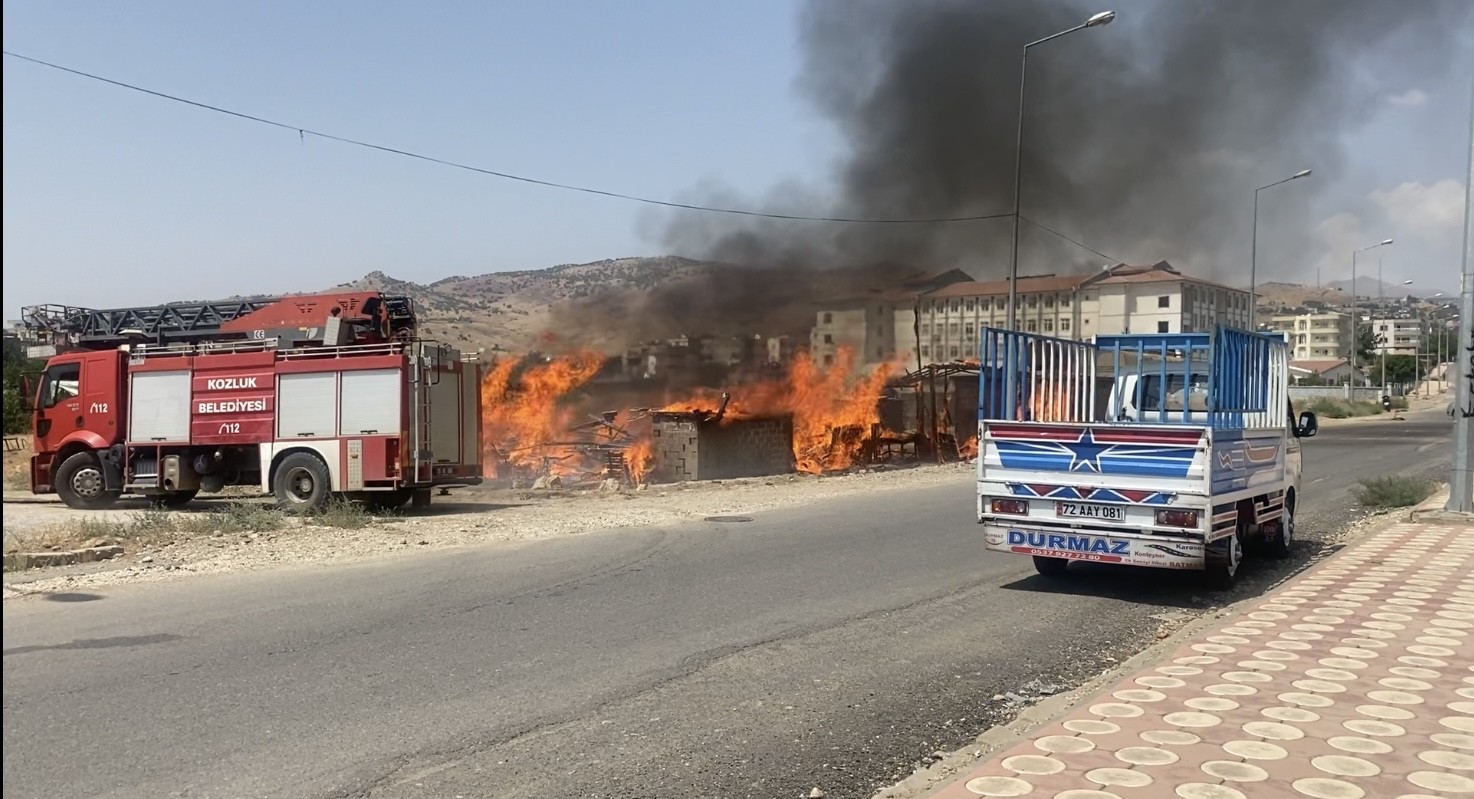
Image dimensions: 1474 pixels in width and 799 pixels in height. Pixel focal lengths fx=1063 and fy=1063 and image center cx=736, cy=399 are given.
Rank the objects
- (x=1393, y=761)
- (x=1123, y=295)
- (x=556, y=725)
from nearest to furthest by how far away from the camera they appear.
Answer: (x=1393, y=761) → (x=556, y=725) → (x=1123, y=295)

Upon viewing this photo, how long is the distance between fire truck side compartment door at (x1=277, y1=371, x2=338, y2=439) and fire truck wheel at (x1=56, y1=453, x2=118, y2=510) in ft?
11.9

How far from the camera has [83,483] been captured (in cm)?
1606

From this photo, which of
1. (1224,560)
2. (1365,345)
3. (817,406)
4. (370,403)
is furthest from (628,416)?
(1365,345)

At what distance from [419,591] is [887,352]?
806 inches

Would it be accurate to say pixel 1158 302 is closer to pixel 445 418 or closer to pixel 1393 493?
pixel 1393 493

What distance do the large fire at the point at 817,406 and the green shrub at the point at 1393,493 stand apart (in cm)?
1021

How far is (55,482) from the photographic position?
16.2 meters

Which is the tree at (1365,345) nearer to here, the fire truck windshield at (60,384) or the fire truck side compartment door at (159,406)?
the fire truck side compartment door at (159,406)

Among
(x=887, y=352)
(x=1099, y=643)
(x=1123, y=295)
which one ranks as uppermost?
(x=1123, y=295)

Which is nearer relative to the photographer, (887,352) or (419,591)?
(419,591)

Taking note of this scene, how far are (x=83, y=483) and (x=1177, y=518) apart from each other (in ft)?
50.9

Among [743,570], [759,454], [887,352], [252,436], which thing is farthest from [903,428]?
[743,570]

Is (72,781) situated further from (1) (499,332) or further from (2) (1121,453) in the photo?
(1) (499,332)

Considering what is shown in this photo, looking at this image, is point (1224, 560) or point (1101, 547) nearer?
point (1101, 547)
